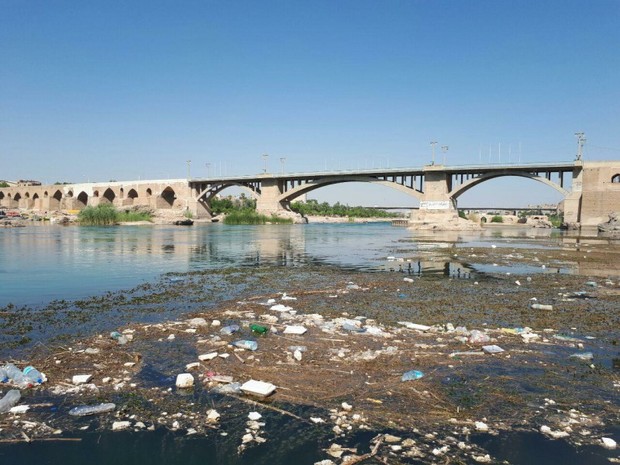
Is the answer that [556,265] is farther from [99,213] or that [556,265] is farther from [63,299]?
[99,213]

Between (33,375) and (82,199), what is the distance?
132 metres

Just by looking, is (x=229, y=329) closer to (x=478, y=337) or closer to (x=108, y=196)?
(x=478, y=337)

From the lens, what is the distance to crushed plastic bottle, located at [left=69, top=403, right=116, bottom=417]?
4.13m

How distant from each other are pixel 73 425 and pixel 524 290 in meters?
11.0

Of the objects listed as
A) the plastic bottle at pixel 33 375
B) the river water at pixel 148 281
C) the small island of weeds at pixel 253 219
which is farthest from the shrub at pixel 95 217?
the plastic bottle at pixel 33 375

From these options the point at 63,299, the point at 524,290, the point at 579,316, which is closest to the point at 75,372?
the point at 63,299

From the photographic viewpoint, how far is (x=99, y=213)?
67.4m

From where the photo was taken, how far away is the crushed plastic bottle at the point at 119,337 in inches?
251

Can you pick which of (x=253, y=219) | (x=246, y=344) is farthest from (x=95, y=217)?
(x=246, y=344)

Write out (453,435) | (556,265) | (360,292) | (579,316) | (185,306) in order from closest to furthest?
(453,435), (579,316), (185,306), (360,292), (556,265)

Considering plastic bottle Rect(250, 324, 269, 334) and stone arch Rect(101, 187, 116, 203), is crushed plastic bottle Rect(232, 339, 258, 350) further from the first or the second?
stone arch Rect(101, 187, 116, 203)

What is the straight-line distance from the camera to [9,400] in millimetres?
4250

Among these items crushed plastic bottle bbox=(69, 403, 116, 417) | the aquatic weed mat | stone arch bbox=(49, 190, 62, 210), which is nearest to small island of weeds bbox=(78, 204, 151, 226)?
stone arch bbox=(49, 190, 62, 210)

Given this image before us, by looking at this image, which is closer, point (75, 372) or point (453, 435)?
point (453, 435)
